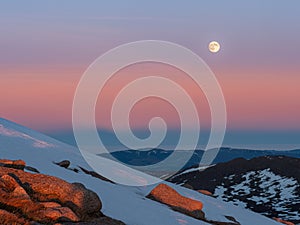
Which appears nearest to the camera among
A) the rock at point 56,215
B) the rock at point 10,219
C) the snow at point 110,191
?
the rock at point 10,219

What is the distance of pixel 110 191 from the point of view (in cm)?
3297

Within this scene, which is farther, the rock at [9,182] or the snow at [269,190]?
the snow at [269,190]

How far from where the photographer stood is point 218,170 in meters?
176

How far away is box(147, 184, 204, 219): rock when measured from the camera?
3366 cm

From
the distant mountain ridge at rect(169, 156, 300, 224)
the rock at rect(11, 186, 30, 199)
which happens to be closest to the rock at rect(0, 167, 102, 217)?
the rock at rect(11, 186, 30, 199)

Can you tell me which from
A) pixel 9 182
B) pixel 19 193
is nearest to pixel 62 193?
pixel 9 182

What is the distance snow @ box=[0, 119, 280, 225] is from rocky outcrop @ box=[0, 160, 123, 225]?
4.43 metres

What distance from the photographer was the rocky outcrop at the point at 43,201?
16.7 m

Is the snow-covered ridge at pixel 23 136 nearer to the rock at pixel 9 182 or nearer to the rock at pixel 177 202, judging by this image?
the rock at pixel 177 202

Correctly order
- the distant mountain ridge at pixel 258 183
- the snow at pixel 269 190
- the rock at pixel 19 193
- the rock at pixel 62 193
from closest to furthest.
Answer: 1. the rock at pixel 19 193
2. the rock at pixel 62 193
3. the distant mountain ridge at pixel 258 183
4. the snow at pixel 269 190

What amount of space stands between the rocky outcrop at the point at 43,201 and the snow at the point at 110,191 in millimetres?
4427

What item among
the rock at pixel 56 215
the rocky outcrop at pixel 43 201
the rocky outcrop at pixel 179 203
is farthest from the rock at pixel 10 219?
the rocky outcrop at pixel 179 203

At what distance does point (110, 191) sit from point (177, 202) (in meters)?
4.81

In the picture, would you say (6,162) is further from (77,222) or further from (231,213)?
(231,213)
